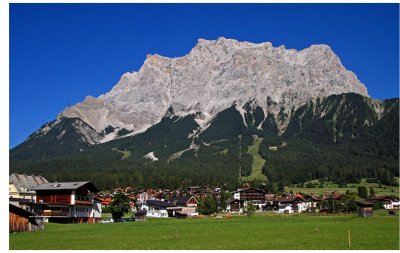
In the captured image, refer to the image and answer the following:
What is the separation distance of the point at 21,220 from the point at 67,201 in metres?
28.2

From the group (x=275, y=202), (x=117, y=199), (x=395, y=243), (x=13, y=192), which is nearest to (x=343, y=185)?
(x=275, y=202)

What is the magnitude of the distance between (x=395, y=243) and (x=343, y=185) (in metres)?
162

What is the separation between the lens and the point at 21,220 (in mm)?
45438

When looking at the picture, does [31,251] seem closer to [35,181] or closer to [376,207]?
[35,181]

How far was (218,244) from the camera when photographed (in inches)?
1218

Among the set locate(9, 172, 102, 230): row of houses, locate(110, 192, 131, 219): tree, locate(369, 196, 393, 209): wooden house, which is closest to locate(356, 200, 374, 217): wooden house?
locate(110, 192, 131, 219): tree

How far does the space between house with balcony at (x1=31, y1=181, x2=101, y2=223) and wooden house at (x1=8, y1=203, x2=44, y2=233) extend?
69.0 ft

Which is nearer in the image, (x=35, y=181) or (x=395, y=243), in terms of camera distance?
(x=395, y=243)

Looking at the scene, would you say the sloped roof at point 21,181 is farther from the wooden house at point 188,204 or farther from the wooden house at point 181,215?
the wooden house at point 188,204

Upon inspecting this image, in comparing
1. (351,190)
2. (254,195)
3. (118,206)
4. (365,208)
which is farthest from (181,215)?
(351,190)

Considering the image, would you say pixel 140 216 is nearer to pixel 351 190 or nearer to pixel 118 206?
pixel 118 206

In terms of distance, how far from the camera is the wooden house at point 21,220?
43.9 metres

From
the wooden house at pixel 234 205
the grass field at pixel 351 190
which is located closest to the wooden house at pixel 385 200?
the grass field at pixel 351 190

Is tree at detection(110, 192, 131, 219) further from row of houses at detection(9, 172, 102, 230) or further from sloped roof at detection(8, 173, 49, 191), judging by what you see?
sloped roof at detection(8, 173, 49, 191)
